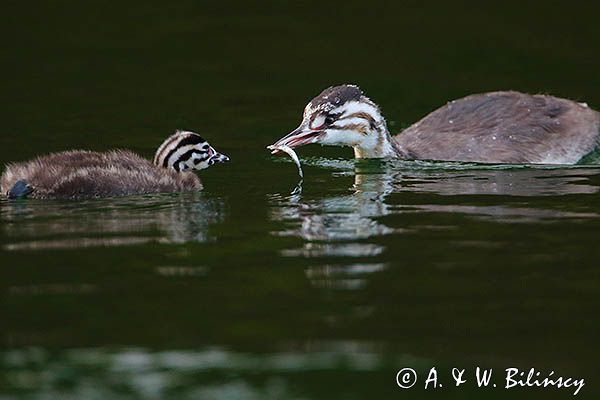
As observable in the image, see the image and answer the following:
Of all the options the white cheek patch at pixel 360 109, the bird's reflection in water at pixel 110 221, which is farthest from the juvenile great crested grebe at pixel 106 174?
the white cheek patch at pixel 360 109

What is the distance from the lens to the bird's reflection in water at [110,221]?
9.20m

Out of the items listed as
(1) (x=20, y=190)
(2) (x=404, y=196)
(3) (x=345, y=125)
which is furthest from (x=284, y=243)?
(3) (x=345, y=125)

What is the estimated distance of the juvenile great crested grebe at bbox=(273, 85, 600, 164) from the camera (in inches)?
501

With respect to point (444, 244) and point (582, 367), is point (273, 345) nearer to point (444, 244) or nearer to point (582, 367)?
point (582, 367)

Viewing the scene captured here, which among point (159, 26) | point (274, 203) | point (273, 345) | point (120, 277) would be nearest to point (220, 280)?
point (120, 277)

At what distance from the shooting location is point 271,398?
615cm

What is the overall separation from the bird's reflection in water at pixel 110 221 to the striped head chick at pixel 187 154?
1.40 ft

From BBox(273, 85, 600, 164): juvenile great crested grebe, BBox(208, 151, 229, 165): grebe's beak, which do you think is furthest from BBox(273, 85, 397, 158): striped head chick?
BBox(208, 151, 229, 165): grebe's beak

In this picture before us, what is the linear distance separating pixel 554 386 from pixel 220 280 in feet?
7.87

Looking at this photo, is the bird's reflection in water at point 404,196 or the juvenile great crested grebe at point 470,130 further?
the juvenile great crested grebe at point 470,130

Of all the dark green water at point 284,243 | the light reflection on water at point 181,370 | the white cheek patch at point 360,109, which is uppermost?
the white cheek patch at point 360,109

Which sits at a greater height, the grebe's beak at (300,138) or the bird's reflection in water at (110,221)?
the grebe's beak at (300,138)

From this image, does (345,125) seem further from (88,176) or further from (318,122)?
(88,176)

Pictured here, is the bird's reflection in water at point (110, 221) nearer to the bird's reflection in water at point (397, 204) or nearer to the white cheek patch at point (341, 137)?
the bird's reflection in water at point (397, 204)
